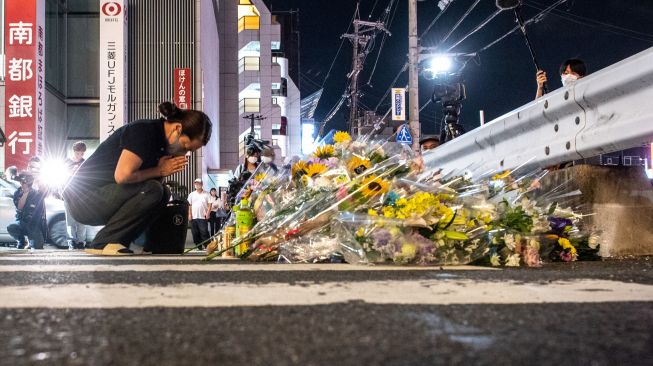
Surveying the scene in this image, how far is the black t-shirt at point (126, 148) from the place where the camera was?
16.3 ft

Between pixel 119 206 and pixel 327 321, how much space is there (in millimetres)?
4107

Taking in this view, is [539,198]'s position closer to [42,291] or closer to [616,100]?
[616,100]

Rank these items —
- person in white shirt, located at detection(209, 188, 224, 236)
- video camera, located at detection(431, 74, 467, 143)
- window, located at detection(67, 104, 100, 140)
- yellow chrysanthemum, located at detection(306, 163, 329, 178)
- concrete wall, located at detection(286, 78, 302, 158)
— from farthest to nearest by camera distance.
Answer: concrete wall, located at detection(286, 78, 302, 158) → window, located at detection(67, 104, 100, 140) → person in white shirt, located at detection(209, 188, 224, 236) → video camera, located at detection(431, 74, 467, 143) → yellow chrysanthemum, located at detection(306, 163, 329, 178)

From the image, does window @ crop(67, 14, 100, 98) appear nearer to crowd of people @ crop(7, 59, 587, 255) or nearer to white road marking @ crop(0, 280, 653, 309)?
crowd of people @ crop(7, 59, 587, 255)

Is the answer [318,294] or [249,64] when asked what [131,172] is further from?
[249,64]

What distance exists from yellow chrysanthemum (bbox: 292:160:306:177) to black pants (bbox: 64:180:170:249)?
50.6 inches

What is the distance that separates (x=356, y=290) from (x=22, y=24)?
55.8ft

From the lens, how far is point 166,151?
17.4 ft

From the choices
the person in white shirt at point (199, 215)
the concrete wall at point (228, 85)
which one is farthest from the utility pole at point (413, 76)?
the concrete wall at point (228, 85)

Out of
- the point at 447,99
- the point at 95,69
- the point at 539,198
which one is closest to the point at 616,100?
the point at 539,198

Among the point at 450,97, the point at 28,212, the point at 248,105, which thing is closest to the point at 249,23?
the point at 248,105

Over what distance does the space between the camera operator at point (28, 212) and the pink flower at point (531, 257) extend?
28.6 feet

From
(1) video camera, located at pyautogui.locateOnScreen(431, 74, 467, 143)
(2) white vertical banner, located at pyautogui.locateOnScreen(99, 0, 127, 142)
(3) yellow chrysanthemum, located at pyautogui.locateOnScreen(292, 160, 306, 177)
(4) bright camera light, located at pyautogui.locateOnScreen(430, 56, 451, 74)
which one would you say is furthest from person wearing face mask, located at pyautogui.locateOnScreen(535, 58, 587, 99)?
(4) bright camera light, located at pyautogui.locateOnScreen(430, 56, 451, 74)

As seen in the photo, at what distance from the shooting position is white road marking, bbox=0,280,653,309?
1965mm
